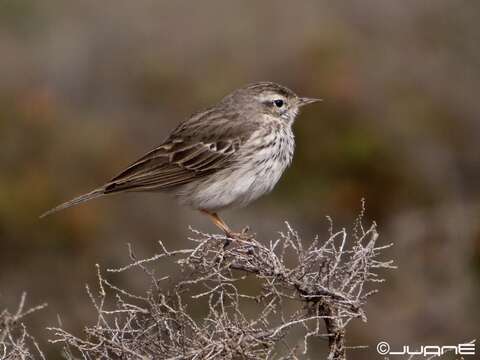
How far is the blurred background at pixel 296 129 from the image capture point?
11180 millimetres

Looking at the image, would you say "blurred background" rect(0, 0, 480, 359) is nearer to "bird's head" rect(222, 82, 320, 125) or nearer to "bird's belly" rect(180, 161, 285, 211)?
"bird's belly" rect(180, 161, 285, 211)

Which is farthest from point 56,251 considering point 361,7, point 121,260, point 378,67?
point 361,7

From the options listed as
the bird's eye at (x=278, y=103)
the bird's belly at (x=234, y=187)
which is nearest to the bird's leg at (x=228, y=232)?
the bird's belly at (x=234, y=187)

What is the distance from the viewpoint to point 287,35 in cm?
1947

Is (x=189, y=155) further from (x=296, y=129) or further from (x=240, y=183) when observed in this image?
(x=296, y=129)

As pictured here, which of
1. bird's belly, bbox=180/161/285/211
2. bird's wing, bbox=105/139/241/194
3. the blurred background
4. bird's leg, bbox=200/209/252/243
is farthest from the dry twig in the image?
the blurred background

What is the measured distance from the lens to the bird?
725 cm

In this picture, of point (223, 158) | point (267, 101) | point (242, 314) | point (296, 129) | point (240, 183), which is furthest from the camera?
point (296, 129)

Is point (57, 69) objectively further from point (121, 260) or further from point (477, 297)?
point (477, 297)

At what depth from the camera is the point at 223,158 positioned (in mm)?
7383

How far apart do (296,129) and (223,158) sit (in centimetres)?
700

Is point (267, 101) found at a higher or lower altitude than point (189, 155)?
higher

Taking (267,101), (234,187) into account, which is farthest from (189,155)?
(267,101)

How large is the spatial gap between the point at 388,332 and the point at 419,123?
510cm
